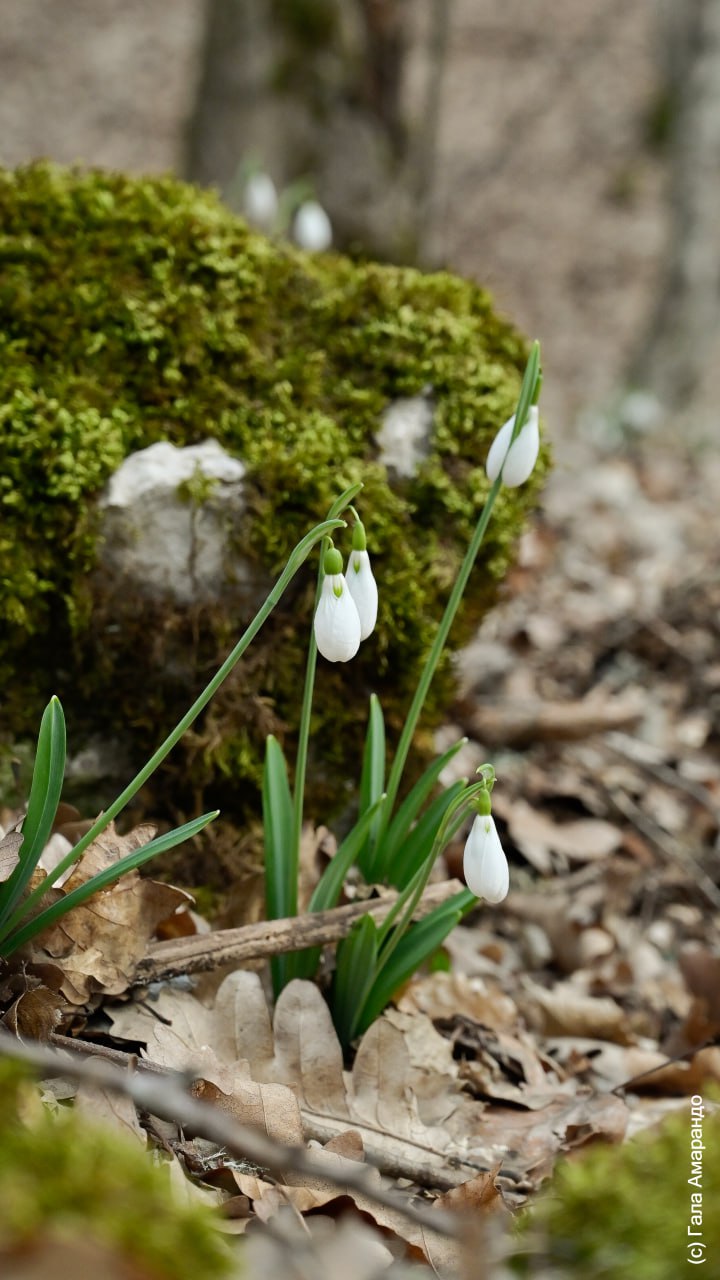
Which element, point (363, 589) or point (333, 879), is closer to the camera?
point (363, 589)

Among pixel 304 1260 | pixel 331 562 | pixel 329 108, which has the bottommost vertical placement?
pixel 304 1260

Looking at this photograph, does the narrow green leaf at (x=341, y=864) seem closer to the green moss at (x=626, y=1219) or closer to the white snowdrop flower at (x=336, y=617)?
the white snowdrop flower at (x=336, y=617)

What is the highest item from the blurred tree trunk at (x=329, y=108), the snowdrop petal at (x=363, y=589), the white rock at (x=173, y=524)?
the blurred tree trunk at (x=329, y=108)

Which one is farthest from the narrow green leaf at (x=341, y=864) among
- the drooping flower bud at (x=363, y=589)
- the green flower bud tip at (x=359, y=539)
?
the green flower bud tip at (x=359, y=539)

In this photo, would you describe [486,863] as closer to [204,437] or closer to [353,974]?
[353,974]

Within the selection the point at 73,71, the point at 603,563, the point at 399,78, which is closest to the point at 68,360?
the point at 603,563

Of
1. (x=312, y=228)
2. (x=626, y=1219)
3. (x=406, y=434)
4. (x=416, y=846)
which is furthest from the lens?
(x=312, y=228)

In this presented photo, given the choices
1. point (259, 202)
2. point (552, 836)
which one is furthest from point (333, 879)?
point (259, 202)
